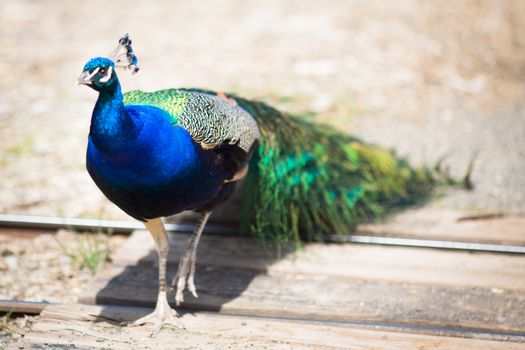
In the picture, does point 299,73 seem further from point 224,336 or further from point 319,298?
point 224,336

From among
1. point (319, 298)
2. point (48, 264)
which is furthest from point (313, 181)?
point (48, 264)

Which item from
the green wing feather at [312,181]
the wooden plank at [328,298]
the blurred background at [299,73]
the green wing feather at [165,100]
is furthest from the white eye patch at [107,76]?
the blurred background at [299,73]

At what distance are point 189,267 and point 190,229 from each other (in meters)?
0.58

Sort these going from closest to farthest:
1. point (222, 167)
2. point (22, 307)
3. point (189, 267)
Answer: point (222, 167) → point (22, 307) → point (189, 267)

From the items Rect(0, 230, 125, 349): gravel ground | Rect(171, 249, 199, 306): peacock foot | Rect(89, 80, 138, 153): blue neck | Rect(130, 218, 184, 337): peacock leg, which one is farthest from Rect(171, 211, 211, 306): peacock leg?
Rect(89, 80, 138, 153): blue neck

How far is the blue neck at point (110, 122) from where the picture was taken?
96.3 inches

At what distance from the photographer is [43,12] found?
7.41m

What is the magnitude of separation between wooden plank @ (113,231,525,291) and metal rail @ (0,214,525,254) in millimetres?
31

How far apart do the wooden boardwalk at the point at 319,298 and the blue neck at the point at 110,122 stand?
849 millimetres

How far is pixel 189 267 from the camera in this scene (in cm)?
331

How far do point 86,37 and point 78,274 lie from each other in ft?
12.0

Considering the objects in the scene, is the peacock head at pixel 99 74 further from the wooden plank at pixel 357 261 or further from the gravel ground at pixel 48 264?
the wooden plank at pixel 357 261

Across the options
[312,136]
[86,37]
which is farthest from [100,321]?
[86,37]

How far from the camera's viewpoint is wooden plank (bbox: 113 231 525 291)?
3.40 m
